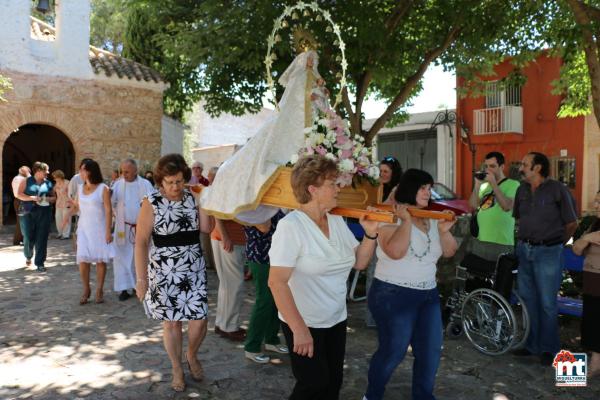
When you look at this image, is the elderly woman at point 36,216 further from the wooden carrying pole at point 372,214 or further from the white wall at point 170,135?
the white wall at point 170,135

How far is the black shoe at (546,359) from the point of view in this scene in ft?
16.8

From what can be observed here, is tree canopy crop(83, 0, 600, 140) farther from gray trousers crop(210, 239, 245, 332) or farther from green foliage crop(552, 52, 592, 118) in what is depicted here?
gray trousers crop(210, 239, 245, 332)

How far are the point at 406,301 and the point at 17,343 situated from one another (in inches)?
161

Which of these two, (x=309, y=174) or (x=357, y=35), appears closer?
(x=309, y=174)

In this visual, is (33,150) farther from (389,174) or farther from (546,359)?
Answer: (546,359)

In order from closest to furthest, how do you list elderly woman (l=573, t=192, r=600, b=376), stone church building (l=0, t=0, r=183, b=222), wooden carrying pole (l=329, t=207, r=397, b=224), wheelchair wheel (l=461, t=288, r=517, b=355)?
wooden carrying pole (l=329, t=207, r=397, b=224) → elderly woman (l=573, t=192, r=600, b=376) → wheelchair wheel (l=461, t=288, r=517, b=355) → stone church building (l=0, t=0, r=183, b=222)

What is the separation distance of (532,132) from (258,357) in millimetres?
21467

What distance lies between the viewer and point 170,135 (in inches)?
819

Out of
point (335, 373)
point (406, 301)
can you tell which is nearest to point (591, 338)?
point (406, 301)

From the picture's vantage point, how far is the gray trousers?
5660 mm

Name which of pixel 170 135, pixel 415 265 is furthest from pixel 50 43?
pixel 415 265

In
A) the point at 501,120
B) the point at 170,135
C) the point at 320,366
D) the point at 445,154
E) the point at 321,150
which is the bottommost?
the point at 320,366

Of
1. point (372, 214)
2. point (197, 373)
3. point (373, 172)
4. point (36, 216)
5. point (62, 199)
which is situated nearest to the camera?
point (372, 214)

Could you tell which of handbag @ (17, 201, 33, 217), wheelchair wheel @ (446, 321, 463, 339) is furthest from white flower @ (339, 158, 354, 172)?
handbag @ (17, 201, 33, 217)
